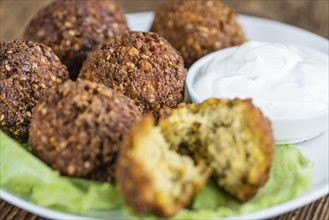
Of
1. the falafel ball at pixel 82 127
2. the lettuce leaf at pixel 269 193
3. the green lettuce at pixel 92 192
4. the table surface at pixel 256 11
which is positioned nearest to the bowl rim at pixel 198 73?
the lettuce leaf at pixel 269 193

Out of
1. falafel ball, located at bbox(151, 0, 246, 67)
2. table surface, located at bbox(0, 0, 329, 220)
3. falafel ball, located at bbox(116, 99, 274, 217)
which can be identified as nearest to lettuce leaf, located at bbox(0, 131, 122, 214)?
falafel ball, located at bbox(116, 99, 274, 217)

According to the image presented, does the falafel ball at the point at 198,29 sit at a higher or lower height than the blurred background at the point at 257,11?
higher

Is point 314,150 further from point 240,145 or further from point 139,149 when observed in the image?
point 139,149

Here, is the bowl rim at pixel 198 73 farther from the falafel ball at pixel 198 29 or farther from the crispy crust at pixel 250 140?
the crispy crust at pixel 250 140

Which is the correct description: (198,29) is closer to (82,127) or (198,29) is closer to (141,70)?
(141,70)

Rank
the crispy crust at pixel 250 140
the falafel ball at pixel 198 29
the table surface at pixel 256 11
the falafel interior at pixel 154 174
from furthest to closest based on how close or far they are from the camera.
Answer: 1. the table surface at pixel 256 11
2. the falafel ball at pixel 198 29
3. the crispy crust at pixel 250 140
4. the falafel interior at pixel 154 174

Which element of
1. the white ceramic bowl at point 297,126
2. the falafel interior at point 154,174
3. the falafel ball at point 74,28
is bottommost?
the white ceramic bowl at point 297,126

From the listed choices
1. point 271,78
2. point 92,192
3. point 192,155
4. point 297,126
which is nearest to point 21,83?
point 92,192
